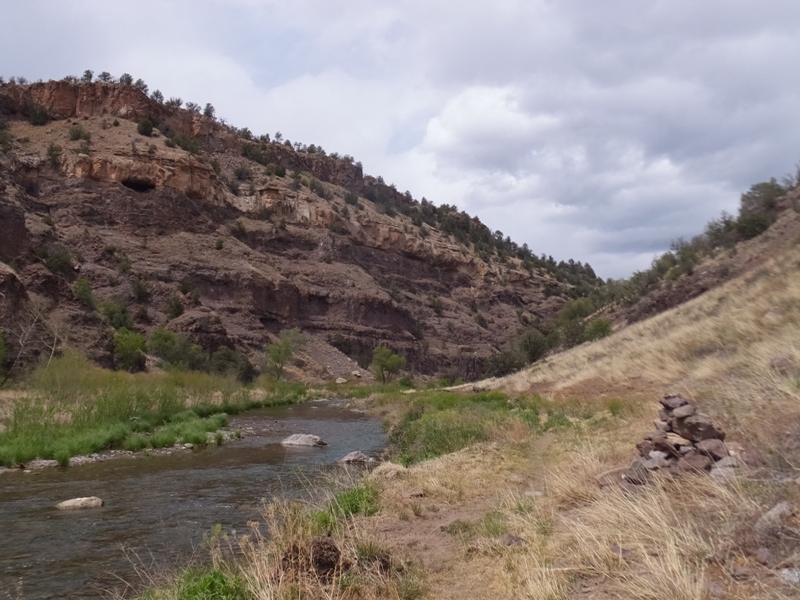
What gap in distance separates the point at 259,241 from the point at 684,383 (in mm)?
73574

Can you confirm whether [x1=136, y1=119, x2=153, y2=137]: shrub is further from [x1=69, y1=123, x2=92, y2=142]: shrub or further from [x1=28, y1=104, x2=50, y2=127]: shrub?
[x1=28, y1=104, x2=50, y2=127]: shrub

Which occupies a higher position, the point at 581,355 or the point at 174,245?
the point at 174,245

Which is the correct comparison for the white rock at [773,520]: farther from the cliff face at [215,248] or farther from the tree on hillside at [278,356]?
the tree on hillside at [278,356]

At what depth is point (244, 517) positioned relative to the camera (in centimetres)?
1053

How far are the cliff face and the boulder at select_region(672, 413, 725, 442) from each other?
40266 mm

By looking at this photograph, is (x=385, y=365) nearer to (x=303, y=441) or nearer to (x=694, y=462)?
(x=303, y=441)

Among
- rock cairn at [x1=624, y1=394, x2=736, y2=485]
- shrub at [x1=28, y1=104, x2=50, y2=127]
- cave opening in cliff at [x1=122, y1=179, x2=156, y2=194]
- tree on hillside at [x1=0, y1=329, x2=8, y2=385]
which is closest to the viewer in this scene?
rock cairn at [x1=624, y1=394, x2=736, y2=485]

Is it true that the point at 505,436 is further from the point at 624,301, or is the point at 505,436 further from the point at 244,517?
the point at 624,301

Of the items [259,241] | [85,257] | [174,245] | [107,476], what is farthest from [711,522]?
[259,241]

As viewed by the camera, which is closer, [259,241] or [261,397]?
[261,397]

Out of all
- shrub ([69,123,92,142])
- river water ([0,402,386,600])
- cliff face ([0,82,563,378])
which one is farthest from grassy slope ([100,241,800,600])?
shrub ([69,123,92,142])

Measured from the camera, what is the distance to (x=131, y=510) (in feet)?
36.7

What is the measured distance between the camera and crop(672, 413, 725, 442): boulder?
6.50 m

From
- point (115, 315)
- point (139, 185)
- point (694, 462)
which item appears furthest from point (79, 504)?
point (139, 185)
